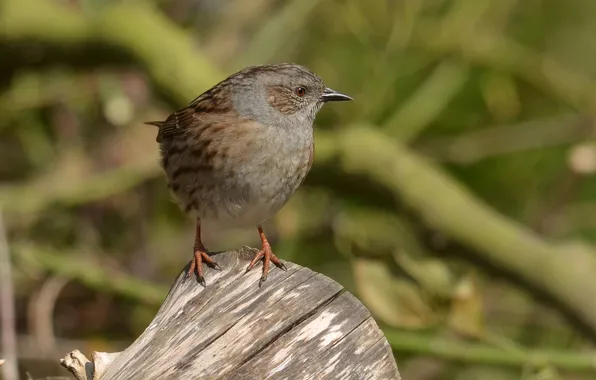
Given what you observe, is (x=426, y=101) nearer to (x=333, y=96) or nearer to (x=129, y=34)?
(x=129, y=34)

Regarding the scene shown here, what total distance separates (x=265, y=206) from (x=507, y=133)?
132 inches

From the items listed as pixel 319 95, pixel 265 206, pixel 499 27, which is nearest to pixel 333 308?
pixel 265 206

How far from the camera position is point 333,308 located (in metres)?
2.64

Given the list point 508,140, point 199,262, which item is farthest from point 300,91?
point 508,140

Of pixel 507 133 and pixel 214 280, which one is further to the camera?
pixel 507 133

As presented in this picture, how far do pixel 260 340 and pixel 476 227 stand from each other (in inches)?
116

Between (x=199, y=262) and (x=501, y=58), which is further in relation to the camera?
(x=501, y=58)

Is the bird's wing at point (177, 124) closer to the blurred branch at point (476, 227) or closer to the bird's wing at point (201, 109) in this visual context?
the bird's wing at point (201, 109)

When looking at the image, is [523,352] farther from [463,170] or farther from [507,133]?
[463,170]

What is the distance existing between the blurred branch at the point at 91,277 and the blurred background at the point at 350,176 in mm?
10

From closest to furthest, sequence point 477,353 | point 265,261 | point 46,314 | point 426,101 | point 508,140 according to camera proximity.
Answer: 1. point 265,261
2. point 477,353
3. point 46,314
4. point 426,101
5. point 508,140

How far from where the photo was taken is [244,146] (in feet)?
12.2

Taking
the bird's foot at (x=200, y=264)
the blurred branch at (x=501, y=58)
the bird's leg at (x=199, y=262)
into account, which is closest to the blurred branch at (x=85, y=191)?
the blurred branch at (x=501, y=58)

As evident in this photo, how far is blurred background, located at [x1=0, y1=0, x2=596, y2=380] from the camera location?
16.3 feet
